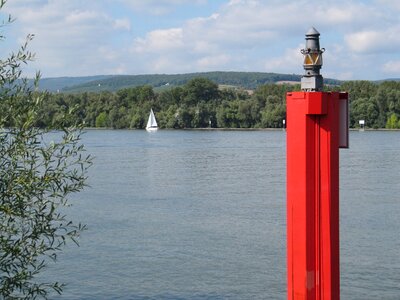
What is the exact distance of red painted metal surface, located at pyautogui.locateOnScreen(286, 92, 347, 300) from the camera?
5652 millimetres

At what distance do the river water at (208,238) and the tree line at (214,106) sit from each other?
63488 mm

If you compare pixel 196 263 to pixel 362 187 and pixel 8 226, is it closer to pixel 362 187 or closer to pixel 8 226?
pixel 8 226

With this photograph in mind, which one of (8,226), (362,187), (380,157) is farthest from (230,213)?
(380,157)

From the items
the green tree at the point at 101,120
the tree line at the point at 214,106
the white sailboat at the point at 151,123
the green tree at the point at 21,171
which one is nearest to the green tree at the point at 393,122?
the tree line at the point at 214,106

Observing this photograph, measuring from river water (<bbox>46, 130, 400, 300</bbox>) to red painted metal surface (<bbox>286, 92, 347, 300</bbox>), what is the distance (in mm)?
9666

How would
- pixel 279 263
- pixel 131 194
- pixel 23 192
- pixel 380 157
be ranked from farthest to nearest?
1. pixel 380 157
2. pixel 131 194
3. pixel 279 263
4. pixel 23 192

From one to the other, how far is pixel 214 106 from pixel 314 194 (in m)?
115

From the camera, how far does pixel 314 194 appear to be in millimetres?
5680

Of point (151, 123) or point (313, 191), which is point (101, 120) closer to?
point (151, 123)

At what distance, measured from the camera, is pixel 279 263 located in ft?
58.4

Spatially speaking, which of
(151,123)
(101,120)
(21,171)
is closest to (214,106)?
(151,123)

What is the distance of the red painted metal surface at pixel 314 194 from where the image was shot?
565 centimetres

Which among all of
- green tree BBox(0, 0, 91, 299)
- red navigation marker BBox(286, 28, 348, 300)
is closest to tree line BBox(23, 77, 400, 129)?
green tree BBox(0, 0, 91, 299)

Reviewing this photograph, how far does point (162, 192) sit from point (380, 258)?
15.8m
